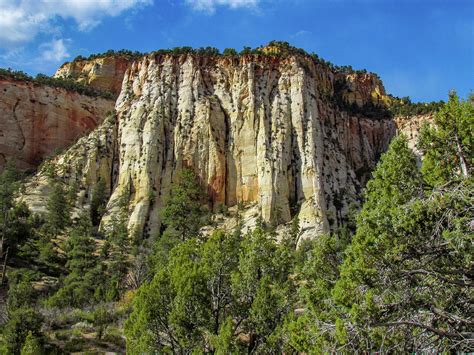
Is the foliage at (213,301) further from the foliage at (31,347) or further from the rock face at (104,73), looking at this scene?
the rock face at (104,73)

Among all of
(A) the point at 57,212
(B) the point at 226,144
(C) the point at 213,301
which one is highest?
(B) the point at 226,144

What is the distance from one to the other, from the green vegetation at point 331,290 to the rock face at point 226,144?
25.4 m

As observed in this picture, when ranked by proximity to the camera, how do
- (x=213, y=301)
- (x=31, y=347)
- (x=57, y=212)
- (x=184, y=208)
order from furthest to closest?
(x=184, y=208), (x=57, y=212), (x=31, y=347), (x=213, y=301)

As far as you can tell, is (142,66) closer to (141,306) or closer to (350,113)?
(350,113)

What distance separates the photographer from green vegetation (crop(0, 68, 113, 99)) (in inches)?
2908

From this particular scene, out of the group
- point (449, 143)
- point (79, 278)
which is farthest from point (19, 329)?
point (449, 143)

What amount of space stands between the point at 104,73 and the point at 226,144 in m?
33.7

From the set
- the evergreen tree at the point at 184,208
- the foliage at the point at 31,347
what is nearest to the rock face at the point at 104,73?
the evergreen tree at the point at 184,208

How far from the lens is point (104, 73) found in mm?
84812

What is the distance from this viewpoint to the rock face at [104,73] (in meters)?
84.2

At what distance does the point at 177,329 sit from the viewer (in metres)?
17.1

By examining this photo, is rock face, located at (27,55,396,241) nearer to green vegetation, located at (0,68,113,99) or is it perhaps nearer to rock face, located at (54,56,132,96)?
green vegetation, located at (0,68,113,99)

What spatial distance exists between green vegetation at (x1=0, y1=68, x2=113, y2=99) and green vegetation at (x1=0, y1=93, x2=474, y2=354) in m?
47.9

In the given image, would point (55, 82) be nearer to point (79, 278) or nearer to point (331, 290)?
point (79, 278)
